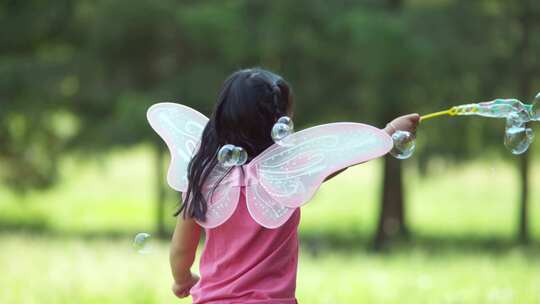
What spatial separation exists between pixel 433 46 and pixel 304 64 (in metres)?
2.22

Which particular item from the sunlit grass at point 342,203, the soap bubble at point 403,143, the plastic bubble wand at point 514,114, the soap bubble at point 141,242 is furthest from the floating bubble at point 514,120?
the sunlit grass at point 342,203

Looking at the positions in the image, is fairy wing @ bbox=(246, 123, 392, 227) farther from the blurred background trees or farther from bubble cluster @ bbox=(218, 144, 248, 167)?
the blurred background trees

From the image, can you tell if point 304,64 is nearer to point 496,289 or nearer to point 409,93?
point 409,93

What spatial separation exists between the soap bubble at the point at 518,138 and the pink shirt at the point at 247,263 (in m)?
1.21

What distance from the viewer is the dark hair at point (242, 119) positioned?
2.79 meters

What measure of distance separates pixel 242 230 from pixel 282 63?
10.9 m

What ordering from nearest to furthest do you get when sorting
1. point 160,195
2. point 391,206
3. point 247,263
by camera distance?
point 247,263 → point 160,195 → point 391,206

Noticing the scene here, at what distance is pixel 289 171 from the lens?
277cm

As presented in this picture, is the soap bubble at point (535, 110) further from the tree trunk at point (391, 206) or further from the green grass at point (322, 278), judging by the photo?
the tree trunk at point (391, 206)

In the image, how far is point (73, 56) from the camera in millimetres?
14891

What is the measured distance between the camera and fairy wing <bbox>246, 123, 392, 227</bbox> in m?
2.69

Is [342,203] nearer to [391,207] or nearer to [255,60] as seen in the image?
[391,207]

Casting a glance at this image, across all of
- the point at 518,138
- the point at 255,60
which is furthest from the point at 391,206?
the point at 518,138

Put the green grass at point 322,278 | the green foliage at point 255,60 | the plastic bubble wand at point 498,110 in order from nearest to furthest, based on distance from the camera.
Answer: the plastic bubble wand at point 498,110 → the green grass at point 322,278 → the green foliage at point 255,60
